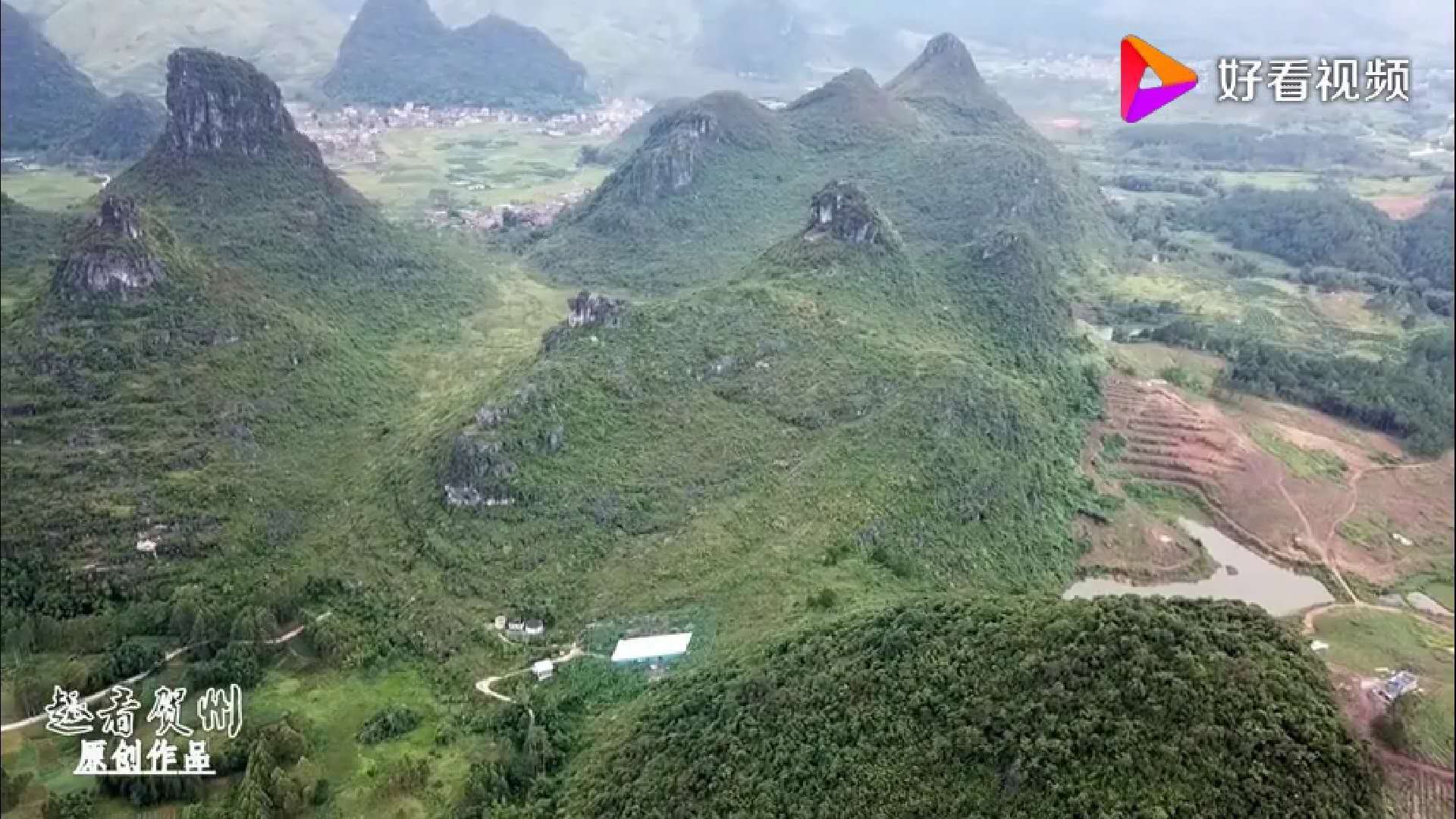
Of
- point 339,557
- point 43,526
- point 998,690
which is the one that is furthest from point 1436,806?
point 43,526

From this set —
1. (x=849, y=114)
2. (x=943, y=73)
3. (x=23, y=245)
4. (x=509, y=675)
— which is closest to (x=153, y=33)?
(x=23, y=245)

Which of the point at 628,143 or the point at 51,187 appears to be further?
the point at 628,143

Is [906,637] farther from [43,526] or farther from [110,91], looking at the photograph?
[110,91]

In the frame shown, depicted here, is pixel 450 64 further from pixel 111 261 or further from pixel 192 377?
pixel 192 377

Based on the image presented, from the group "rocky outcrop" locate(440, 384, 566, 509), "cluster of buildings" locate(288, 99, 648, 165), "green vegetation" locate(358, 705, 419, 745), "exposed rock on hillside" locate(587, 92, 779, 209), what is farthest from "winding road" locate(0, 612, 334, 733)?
"cluster of buildings" locate(288, 99, 648, 165)

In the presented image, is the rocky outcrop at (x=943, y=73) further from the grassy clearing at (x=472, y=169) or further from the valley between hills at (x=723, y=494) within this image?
the grassy clearing at (x=472, y=169)

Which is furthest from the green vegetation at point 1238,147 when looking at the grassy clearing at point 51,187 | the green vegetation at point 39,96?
the green vegetation at point 39,96
